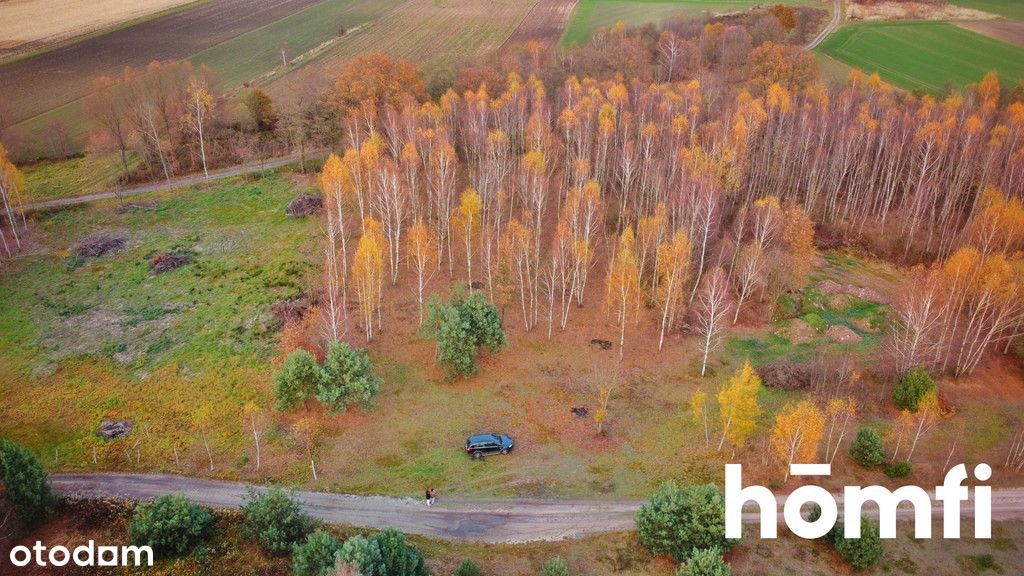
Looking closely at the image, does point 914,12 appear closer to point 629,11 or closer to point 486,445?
point 629,11

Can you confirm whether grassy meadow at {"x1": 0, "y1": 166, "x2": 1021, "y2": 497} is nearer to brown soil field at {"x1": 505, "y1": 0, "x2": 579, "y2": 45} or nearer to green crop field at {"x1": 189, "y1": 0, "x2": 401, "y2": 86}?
green crop field at {"x1": 189, "y1": 0, "x2": 401, "y2": 86}

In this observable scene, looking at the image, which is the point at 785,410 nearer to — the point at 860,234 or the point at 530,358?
the point at 530,358

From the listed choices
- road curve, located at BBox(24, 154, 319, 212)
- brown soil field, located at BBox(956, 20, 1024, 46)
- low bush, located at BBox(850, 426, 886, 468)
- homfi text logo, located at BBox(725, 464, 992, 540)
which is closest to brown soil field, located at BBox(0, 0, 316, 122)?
road curve, located at BBox(24, 154, 319, 212)

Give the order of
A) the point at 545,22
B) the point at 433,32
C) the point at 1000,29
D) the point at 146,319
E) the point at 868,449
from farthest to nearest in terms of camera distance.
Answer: the point at 545,22 → the point at 433,32 → the point at 1000,29 → the point at 146,319 → the point at 868,449

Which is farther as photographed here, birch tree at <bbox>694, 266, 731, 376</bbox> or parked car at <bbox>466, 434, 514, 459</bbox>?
birch tree at <bbox>694, 266, 731, 376</bbox>

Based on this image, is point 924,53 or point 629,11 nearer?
point 924,53

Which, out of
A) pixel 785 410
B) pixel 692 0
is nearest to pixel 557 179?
pixel 785 410

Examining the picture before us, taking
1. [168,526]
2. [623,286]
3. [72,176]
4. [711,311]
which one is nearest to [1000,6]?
[711,311]

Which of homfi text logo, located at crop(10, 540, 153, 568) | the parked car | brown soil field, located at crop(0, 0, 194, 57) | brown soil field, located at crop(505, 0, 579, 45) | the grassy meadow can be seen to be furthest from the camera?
brown soil field, located at crop(505, 0, 579, 45)
